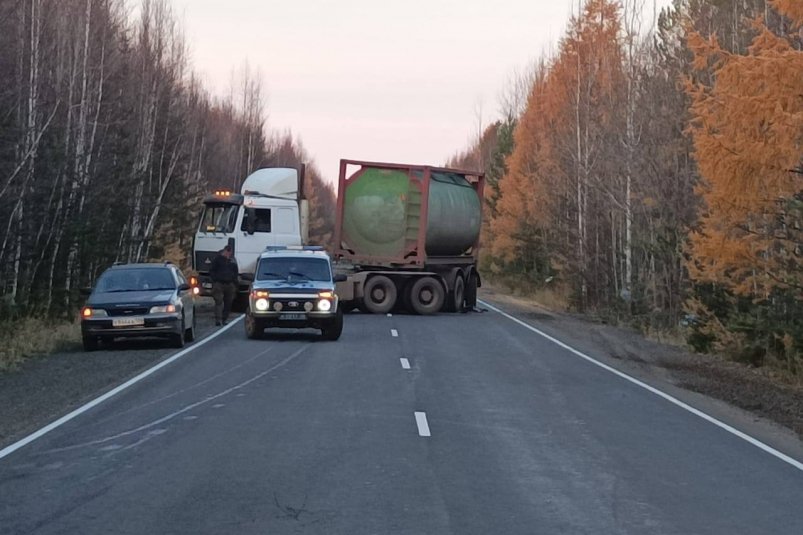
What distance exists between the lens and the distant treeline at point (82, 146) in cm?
2677

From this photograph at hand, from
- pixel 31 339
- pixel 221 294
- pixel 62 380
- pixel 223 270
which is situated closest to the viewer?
pixel 62 380

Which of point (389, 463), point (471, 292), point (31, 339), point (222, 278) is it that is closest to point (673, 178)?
point (471, 292)

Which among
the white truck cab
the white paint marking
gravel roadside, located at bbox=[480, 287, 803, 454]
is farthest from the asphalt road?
the white truck cab

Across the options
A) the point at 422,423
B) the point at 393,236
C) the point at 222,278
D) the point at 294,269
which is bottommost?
the point at 422,423

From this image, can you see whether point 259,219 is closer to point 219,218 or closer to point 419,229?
point 219,218

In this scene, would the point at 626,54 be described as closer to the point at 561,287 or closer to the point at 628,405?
the point at 561,287

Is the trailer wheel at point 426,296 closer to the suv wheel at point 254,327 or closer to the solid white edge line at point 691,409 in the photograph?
the solid white edge line at point 691,409

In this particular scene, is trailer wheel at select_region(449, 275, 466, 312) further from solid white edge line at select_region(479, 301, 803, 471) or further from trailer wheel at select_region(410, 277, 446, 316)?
solid white edge line at select_region(479, 301, 803, 471)

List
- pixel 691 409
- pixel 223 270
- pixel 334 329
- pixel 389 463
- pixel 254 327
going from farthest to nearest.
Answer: pixel 223 270
pixel 334 329
pixel 254 327
pixel 691 409
pixel 389 463

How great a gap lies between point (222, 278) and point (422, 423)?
1716cm

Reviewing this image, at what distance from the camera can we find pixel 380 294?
3650 centimetres

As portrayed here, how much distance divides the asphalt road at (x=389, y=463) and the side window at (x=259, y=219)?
16.1m

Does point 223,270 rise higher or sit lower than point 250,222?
lower

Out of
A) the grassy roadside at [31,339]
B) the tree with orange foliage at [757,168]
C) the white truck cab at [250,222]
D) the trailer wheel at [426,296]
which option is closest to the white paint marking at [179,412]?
the grassy roadside at [31,339]
